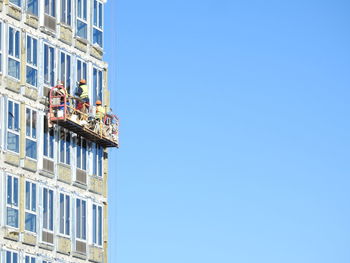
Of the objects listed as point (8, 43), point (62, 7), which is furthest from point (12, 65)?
point (62, 7)

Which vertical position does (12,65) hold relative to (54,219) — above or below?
above

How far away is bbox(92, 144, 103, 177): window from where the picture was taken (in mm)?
81381

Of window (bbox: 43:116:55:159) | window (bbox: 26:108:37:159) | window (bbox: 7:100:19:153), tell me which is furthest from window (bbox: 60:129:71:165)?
window (bbox: 7:100:19:153)

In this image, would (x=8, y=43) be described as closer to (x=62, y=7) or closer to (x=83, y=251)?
(x=62, y=7)

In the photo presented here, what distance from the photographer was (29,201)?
74812 mm

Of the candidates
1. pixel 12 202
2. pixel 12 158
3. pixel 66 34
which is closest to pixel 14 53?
pixel 12 158

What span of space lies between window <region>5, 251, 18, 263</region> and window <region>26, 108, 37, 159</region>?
473 centimetres

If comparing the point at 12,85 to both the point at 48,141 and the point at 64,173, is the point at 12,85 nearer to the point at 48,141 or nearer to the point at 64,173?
the point at 48,141

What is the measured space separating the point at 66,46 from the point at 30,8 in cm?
340

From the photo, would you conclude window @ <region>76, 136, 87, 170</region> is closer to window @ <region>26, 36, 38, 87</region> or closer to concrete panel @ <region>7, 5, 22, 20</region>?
window @ <region>26, 36, 38, 87</region>

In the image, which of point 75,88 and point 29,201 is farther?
point 75,88

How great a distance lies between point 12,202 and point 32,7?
30.8ft

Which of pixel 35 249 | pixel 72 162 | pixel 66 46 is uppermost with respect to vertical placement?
pixel 66 46

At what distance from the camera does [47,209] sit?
76125 millimetres
